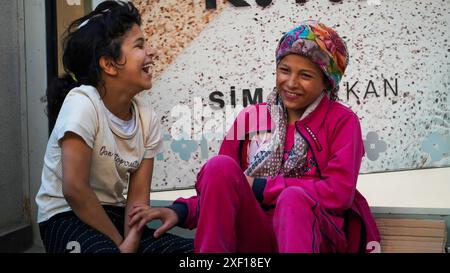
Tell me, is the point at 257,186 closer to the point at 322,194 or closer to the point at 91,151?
the point at 322,194

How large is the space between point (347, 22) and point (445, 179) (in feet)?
3.80

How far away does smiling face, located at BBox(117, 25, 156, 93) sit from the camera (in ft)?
7.38

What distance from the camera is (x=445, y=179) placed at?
127 inches

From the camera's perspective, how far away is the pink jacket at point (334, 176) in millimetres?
2014

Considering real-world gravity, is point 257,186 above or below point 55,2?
below

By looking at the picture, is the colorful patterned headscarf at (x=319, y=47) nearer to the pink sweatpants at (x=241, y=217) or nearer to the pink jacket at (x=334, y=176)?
the pink jacket at (x=334, y=176)

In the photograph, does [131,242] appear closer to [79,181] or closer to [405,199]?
[79,181]

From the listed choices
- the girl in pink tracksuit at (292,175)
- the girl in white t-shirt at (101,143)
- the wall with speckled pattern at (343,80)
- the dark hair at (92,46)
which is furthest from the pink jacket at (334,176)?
the wall with speckled pattern at (343,80)

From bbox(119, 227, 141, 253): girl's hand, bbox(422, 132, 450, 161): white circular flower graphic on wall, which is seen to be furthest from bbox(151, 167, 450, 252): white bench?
bbox(119, 227, 141, 253): girl's hand

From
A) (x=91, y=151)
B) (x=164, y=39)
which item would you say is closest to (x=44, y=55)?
(x=164, y=39)

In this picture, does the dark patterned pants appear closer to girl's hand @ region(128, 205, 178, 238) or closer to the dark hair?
girl's hand @ region(128, 205, 178, 238)

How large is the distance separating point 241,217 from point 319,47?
2.51 feet

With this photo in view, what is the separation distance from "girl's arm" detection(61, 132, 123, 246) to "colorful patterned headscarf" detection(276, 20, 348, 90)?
909mm

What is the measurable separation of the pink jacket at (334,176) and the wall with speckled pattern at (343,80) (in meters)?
1.25
